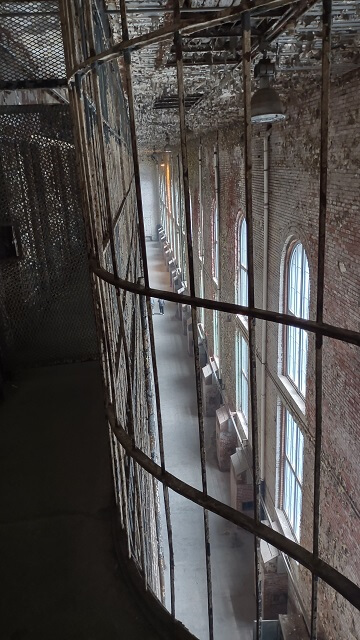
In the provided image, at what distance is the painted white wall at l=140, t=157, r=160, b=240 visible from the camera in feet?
109

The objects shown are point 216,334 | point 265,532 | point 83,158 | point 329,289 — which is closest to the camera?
point 265,532

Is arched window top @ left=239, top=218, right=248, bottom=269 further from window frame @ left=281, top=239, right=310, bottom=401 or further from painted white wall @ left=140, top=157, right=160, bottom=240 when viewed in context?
painted white wall @ left=140, top=157, right=160, bottom=240

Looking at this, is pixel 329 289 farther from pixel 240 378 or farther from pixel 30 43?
pixel 240 378

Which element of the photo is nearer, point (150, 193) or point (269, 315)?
point (269, 315)

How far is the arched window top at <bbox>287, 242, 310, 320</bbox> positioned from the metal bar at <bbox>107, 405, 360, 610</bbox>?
16.4 feet

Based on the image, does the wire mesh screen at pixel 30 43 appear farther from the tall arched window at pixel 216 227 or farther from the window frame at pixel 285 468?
the tall arched window at pixel 216 227

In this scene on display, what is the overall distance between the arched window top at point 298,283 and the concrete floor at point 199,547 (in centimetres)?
468

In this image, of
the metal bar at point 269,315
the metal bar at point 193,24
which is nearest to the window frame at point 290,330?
the metal bar at point 269,315

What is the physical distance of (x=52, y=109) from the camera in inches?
185

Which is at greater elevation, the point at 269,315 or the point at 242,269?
the point at 269,315

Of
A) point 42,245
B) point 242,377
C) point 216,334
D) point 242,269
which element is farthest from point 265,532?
point 216,334

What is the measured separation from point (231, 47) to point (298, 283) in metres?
3.55

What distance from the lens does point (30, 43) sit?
14.3 ft

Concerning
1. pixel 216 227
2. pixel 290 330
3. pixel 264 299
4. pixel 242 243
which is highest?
pixel 242 243
